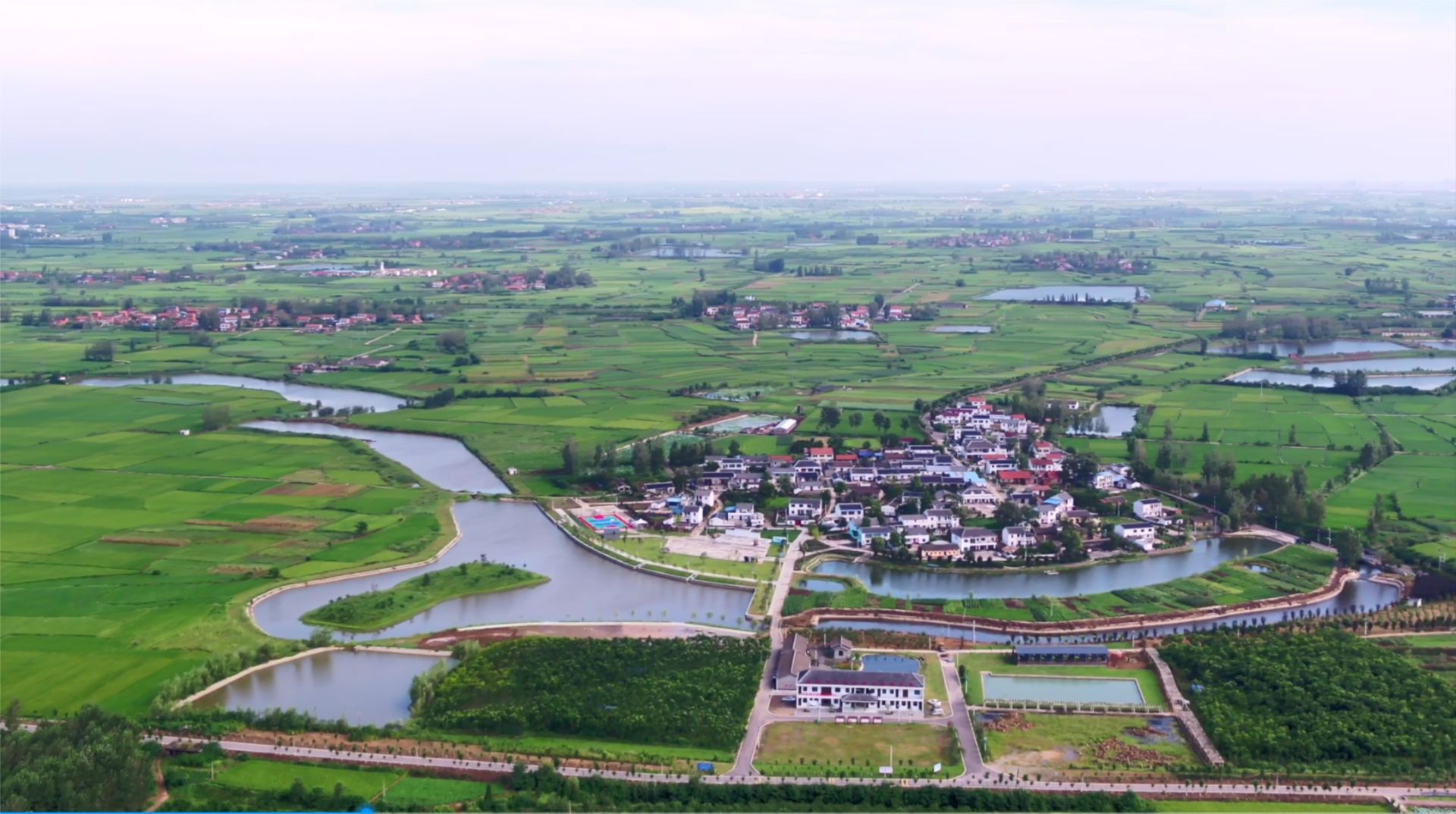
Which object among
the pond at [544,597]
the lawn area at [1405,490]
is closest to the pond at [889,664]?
the pond at [544,597]

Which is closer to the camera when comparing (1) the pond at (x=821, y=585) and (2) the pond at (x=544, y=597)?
(2) the pond at (x=544, y=597)

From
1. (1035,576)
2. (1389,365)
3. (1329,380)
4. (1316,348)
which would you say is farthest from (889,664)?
(1316,348)

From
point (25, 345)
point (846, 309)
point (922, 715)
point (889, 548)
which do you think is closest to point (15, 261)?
point (25, 345)

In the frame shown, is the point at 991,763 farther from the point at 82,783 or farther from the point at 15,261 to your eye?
the point at 15,261

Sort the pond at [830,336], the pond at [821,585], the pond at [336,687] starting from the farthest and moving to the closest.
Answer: the pond at [830,336] → the pond at [821,585] → the pond at [336,687]

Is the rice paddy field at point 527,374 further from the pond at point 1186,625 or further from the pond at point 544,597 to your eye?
the pond at point 1186,625

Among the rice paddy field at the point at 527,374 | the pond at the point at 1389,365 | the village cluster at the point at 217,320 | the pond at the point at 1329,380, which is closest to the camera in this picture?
the rice paddy field at the point at 527,374

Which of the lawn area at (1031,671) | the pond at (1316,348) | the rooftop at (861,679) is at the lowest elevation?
the lawn area at (1031,671)
